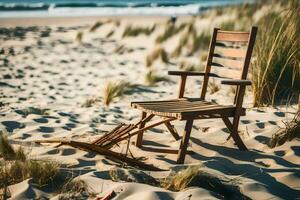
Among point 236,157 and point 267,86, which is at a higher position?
point 267,86

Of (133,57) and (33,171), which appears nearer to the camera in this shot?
(33,171)

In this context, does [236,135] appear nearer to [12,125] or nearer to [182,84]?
[182,84]

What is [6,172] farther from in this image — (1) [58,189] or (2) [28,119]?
(2) [28,119]

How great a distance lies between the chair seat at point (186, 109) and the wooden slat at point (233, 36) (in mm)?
774

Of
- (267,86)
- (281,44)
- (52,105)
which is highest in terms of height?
(281,44)

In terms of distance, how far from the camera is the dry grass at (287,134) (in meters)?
4.24

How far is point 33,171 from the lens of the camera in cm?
338

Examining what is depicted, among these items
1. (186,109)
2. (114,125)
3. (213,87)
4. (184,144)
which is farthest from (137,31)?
(184,144)

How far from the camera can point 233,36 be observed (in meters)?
4.76

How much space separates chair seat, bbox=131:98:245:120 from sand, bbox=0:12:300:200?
1.28 ft

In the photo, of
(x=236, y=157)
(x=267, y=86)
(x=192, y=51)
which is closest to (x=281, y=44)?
(x=267, y=86)

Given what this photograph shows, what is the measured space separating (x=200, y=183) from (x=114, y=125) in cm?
224

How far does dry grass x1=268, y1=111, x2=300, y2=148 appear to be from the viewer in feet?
13.9

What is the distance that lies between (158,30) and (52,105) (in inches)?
316
